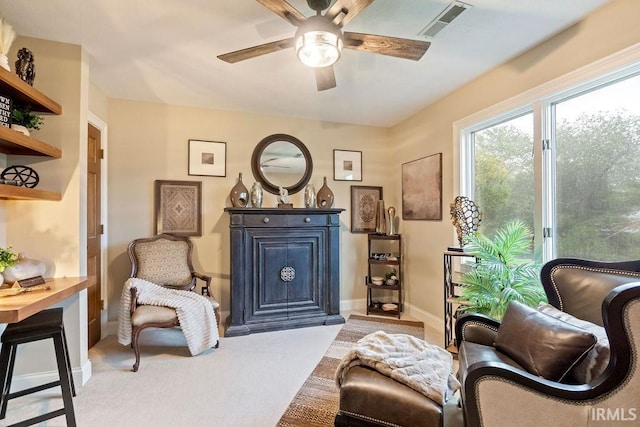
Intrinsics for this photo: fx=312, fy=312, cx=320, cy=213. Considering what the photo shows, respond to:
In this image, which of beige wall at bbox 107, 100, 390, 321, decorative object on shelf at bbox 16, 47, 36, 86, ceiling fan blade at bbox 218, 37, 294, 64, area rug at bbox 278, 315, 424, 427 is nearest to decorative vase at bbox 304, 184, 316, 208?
beige wall at bbox 107, 100, 390, 321

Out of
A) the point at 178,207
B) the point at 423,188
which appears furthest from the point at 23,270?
the point at 423,188

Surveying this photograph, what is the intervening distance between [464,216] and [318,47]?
2.09 metres

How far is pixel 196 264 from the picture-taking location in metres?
3.70

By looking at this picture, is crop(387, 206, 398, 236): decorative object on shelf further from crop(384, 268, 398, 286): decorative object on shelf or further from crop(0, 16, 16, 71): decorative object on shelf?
crop(0, 16, 16, 71): decorative object on shelf

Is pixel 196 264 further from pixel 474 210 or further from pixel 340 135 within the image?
pixel 474 210

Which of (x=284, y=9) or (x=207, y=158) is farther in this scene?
(x=207, y=158)

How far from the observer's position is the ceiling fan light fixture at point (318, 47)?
1635mm

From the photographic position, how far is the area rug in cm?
193

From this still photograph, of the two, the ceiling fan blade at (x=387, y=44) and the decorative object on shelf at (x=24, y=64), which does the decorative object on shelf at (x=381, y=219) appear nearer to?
the ceiling fan blade at (x=387, y=44)

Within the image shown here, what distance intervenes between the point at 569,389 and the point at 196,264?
348cm

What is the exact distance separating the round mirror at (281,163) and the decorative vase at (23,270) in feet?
7.52

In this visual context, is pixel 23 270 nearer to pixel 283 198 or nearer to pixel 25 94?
pixel 25 94

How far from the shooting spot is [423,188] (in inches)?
149

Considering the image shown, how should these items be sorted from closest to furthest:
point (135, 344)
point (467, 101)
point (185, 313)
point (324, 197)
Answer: point (135, 344), point (185, 313), point (467, 101), point (324, 197)
